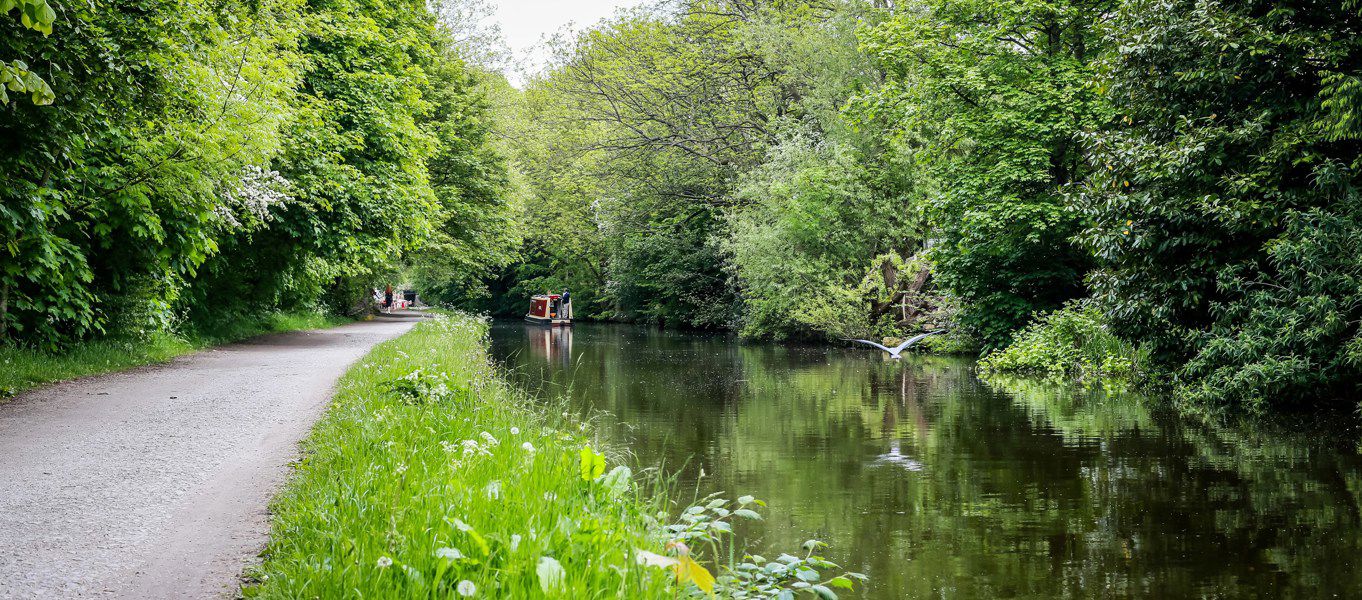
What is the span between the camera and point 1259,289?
41.0ft

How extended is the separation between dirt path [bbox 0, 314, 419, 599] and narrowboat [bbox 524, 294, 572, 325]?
36.2m

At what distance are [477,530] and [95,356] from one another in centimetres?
1069

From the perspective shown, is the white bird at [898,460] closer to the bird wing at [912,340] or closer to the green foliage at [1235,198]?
the green foliage at [1235,198]

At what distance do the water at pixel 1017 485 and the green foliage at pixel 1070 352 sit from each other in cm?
167

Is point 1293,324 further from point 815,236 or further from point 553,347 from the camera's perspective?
point 553,347

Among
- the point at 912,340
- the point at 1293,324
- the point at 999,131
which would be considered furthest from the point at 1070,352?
the point at 1293,324

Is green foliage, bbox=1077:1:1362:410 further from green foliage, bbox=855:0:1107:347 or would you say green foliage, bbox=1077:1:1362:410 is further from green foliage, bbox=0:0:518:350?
green foliage, bbox=0:0:518:350

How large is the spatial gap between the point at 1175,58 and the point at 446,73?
80.5 ft

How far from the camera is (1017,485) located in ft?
27.8

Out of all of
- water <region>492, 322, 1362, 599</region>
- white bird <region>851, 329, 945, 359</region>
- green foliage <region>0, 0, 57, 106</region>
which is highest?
green foliage <region>0, 0, 57, 106</region>

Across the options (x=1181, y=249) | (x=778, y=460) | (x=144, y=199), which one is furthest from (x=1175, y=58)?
(x=144, y=199)

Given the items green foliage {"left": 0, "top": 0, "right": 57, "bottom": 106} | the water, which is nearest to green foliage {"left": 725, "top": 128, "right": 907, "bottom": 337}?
the water

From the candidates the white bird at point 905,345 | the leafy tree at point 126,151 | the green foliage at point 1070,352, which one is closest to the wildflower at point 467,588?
the leafy tree at point 126,151

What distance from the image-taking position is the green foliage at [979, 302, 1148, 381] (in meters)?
16.8
